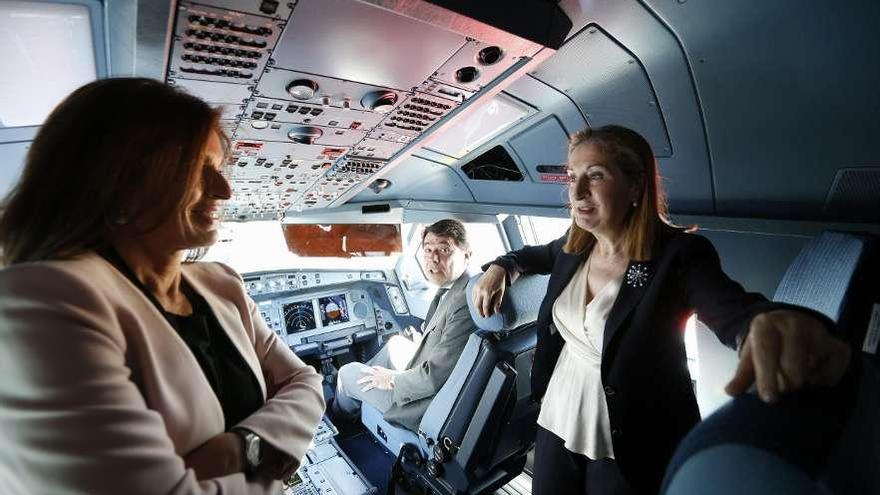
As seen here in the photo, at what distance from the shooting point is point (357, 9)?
1.12m

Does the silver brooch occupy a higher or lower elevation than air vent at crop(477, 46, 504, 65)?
lower

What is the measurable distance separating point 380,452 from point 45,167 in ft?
11.7

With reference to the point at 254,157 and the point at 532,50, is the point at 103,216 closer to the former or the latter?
the point at 532,50

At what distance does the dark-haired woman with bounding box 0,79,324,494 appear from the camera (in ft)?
1.78

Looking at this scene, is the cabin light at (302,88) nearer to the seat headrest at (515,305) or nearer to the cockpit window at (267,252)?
the seat headrest at (515,305)

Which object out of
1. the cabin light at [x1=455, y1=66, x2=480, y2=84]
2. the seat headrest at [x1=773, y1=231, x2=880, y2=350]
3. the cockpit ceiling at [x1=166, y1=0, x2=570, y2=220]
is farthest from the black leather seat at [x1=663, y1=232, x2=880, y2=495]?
the cabin light at [x1=455, y1=66, x2=480, y2=84]

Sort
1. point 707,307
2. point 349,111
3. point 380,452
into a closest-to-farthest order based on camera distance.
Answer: point 707,307 < point 349,111 < point 380,452

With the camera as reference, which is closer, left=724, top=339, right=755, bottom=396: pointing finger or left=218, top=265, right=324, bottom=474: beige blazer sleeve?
left=724, top=339, right=755, bottom=396: pointing finger

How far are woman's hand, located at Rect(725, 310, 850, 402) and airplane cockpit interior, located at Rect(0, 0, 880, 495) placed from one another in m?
0.03

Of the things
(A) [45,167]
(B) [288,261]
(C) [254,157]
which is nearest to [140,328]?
(A) [45,167]

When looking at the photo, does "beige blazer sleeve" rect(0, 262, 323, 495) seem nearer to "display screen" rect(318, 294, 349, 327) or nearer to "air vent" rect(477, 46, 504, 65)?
"air vent" rect(477, 46, 504, 65)

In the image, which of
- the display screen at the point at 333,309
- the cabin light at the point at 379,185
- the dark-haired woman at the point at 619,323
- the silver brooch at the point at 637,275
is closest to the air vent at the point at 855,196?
the dark-haired woman at the point at 619,323

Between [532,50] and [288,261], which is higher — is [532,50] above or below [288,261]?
above

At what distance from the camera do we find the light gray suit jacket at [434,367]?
2.39 meters
